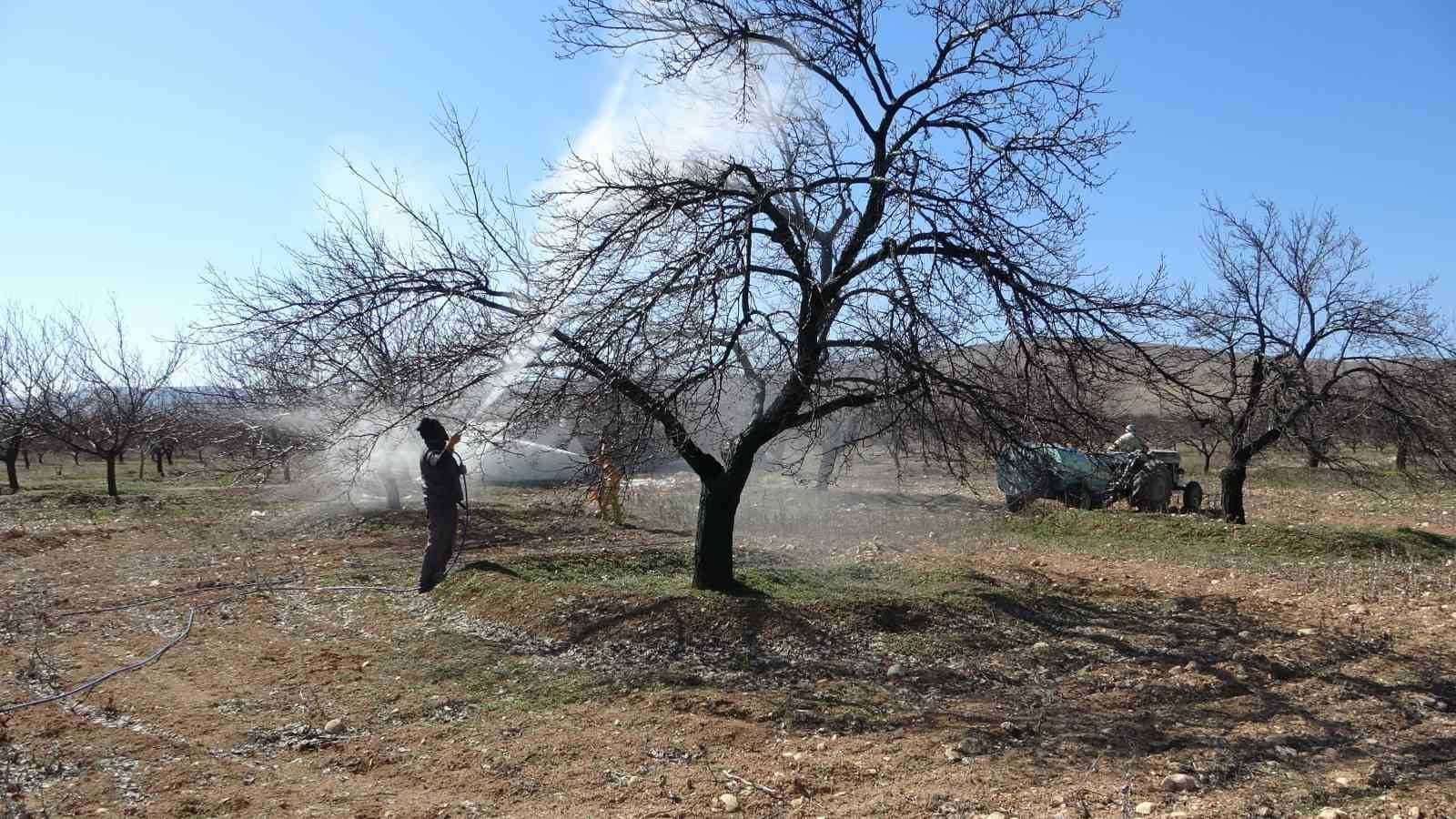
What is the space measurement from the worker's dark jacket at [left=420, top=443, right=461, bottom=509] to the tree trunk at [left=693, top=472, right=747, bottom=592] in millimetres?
2382

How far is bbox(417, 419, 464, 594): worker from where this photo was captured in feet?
29.3

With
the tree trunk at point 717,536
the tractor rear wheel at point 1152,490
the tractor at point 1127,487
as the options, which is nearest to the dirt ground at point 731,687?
the tree trunk at point 717,536

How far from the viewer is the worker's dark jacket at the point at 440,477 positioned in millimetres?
8898

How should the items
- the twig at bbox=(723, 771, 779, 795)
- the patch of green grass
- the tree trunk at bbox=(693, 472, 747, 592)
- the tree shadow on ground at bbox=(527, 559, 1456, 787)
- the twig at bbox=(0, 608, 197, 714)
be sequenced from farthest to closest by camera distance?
the patch of green grass → the tree trunk at bbox=(693, 472, 747, 592) → the twig at bbox=(0, 608, 197, 714) → the tree shadow on ground at bbox=(527, 559, 1456, 787) → the twig at bbox=(723, 771, 779, 795)

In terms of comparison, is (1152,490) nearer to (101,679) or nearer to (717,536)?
(717,536)

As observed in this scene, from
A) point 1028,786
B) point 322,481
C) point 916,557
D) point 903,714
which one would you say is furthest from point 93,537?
point 1028,786

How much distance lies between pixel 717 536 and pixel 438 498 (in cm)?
273

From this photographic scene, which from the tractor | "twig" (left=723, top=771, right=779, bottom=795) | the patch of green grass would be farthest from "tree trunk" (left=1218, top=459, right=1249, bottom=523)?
"twig" (left=723, top=771, right=779, bottom=795)

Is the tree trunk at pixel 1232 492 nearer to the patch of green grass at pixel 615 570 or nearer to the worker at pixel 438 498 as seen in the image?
the patch of green grass at pixel 615 570

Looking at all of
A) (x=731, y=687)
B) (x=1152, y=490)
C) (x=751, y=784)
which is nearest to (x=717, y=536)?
(x=731, y=687)

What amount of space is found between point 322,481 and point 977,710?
15.5m

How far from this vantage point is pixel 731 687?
6.11 metres

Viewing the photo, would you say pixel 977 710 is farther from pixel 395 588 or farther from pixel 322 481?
pixel 322 481

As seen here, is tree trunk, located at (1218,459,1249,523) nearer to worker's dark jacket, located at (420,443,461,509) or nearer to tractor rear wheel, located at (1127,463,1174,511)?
tractor rear wheel, located at (1127,463,1174,511)
